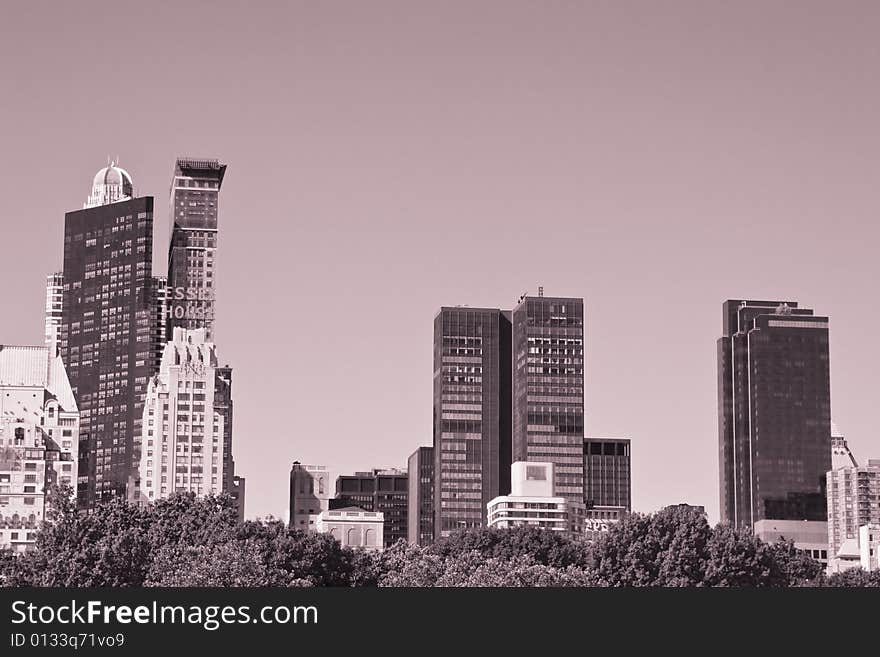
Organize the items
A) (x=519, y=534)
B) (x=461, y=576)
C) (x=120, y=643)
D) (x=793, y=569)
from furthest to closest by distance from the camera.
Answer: (x=519, y=534), (x=793, y=569), (x=461, y=576), (x=120, y=643)

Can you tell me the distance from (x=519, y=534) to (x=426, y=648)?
136964 mm

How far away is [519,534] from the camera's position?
7633 inches

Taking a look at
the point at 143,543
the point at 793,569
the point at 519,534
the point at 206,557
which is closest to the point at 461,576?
the point at 206,557

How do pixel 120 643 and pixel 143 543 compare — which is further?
pixel 143 543

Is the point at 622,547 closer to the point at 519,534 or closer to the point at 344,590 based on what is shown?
the point at 519,534

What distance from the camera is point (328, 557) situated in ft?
417

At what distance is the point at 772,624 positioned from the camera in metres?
60.2

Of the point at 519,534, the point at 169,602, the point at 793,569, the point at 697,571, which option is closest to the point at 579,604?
the point at 169,602

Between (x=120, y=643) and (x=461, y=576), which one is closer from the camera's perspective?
(x=120, y=643)

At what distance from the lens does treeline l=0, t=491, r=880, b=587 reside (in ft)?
392

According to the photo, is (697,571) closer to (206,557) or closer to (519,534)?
(206,557)

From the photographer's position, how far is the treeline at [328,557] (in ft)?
392

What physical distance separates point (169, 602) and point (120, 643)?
7.19ft

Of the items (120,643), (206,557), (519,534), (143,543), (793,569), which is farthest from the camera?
(519,534)
